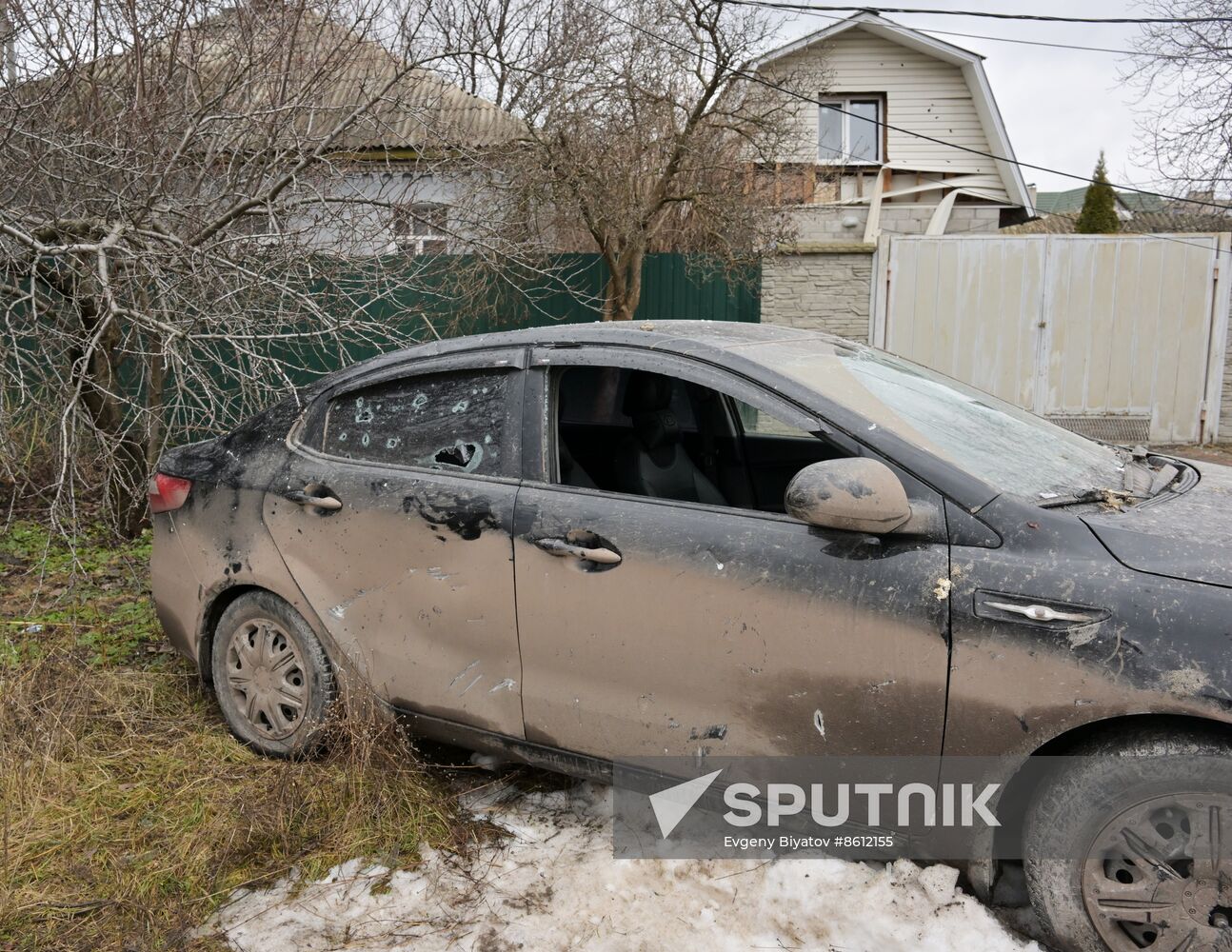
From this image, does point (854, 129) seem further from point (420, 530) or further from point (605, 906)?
point (605, 906)

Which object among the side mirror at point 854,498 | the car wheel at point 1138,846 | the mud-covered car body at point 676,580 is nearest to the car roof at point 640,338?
the mud-covered car body at point 676,580

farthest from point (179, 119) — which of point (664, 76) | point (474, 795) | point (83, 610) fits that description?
point (664, 76)

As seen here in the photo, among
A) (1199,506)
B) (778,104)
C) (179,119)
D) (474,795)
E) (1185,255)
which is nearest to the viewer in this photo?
(1199,506)

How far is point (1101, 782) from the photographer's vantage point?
2254 mm

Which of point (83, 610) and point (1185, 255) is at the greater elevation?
point (1185, 255)

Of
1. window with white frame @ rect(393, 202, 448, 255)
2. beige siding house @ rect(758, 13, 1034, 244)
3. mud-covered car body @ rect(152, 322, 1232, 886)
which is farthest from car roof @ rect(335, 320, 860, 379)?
beige siding house @ rect(758, 13, 1034, 244)

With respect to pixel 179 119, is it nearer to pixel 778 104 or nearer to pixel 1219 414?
pixel 778 104

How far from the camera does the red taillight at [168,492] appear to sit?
381 cm

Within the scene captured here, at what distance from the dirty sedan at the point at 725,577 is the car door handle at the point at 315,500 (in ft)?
0.06

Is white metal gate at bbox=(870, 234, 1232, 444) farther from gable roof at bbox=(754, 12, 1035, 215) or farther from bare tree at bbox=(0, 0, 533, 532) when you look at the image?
gable roof at bbox=(754, 12, 1035, 215)

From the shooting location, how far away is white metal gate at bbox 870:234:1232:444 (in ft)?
36.3

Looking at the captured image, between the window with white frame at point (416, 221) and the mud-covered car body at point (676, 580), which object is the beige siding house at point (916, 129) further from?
the mud-covered car body at point (676, 580)

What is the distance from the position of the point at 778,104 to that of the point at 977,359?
3762 mm

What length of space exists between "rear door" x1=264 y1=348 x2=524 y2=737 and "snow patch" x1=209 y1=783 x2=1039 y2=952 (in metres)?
0.44
